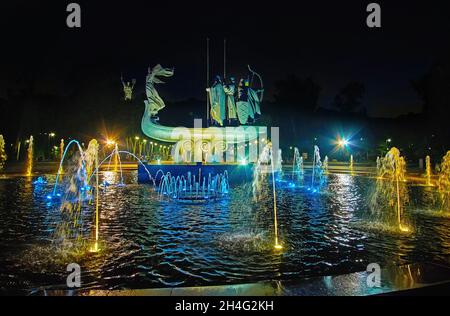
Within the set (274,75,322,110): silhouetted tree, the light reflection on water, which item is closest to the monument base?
the light reflection on water

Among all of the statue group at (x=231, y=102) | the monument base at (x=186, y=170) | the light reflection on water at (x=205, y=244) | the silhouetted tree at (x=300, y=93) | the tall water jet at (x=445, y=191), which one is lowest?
the light reflection on water at (x=205, y=244)

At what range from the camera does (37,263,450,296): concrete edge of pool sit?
4105mm

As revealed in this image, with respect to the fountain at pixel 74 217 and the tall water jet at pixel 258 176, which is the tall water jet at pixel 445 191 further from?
the fountain at pixel 74 217

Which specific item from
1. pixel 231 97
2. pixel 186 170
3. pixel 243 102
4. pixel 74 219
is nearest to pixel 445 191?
pixel 186 170

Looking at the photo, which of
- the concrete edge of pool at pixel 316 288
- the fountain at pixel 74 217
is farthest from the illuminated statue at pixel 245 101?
the concrete edge of pool at pixel 316 288

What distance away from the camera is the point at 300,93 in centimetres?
7694

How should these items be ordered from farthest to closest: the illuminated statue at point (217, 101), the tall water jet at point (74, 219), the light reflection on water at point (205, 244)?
the illuminated statue at point (217, 101), the tall water jet at point (74, 219), the light reflection on water at point (205, 244)

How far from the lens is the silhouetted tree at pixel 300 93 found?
76.6 m

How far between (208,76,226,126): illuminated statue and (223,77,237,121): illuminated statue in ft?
1.38

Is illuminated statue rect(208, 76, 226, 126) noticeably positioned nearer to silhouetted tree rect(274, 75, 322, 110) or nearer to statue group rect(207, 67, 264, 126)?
statue group rect(207, 67, 264, 126)

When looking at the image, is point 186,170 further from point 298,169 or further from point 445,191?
point 298,169

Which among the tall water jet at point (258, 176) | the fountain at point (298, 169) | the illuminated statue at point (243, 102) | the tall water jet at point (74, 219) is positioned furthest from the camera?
the fountain at point (298, 169)
